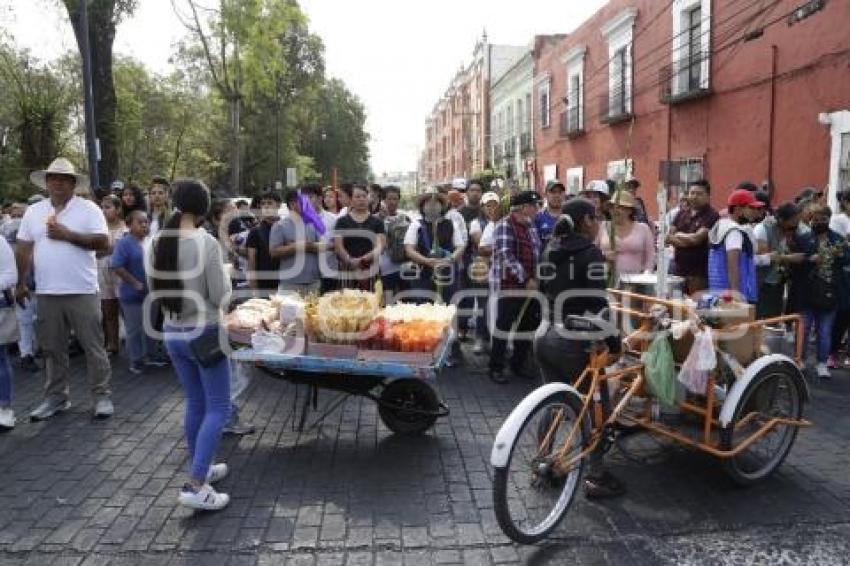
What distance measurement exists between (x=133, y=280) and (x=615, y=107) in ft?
50.8

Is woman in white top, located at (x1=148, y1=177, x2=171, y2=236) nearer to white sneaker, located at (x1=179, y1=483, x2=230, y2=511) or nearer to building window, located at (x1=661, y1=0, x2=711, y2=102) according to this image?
white sneaker, located at (x1=179, y1=483, x2=230, y2=511)

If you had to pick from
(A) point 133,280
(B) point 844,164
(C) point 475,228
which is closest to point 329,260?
(C) point 475,228

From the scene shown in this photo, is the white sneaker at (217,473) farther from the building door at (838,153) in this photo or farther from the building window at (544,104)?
the building window at (544,104)

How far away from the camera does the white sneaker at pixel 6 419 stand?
5348 mm

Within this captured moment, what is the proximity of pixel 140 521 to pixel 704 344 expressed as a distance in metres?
3.28

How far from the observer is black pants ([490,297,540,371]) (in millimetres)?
6719

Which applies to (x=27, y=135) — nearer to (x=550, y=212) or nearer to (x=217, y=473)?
(x=550, y=212)

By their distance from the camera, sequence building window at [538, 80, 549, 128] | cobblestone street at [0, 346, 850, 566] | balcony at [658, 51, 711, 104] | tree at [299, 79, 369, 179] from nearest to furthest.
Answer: cobblestone street at [0, 346, 850, 566] → balcony at [658, 51, 711, 104] → building window at [538, 80, 549, 128] → tree at [299, 79, 369, 179]

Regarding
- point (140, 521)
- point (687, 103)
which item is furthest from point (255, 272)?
point (687, 103)

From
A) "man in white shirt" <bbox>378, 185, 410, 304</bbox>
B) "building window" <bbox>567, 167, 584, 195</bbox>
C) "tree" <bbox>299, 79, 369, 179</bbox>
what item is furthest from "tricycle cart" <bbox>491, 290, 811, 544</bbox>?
"tree" <bbox>299, 79, 369, 179</bbox>

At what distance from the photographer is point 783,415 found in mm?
4531

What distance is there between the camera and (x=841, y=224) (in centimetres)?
750

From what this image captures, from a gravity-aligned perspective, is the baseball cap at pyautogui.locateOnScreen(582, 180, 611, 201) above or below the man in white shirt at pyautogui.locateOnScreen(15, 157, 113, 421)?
above

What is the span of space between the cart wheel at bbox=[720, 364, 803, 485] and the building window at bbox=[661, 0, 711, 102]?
11081 mm
